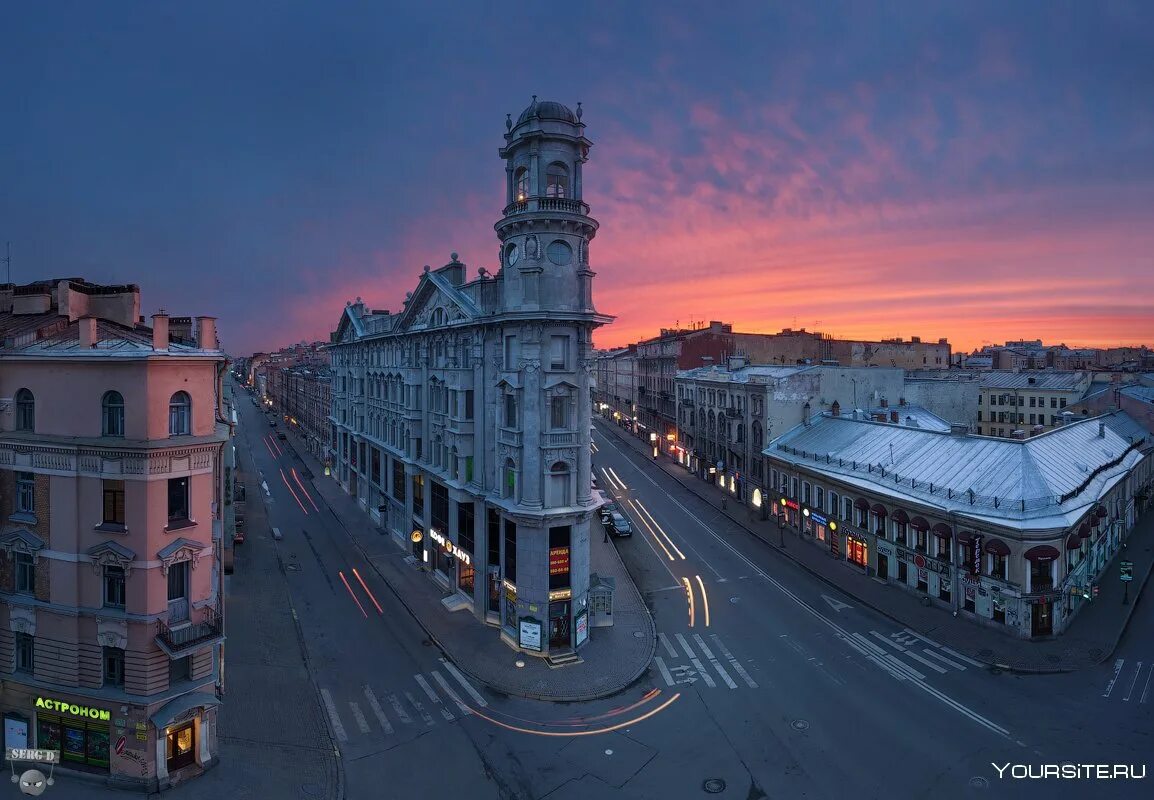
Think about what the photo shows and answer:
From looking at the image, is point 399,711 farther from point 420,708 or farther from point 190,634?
point 190,634

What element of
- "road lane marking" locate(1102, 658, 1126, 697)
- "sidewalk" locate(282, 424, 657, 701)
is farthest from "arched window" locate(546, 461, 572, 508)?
"road lane marking" locate(1102, 658, 1126, 697)

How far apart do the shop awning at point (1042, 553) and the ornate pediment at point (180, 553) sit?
39.0 metres

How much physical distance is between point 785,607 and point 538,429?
1915 cm

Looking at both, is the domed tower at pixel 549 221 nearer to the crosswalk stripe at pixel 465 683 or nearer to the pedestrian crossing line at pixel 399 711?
the crosswalk stripe at pixel 465 683

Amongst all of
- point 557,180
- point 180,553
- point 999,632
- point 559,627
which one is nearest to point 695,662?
point 559,627

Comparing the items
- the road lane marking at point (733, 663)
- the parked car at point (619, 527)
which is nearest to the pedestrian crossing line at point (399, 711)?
the road lane marking at point (733, 663)

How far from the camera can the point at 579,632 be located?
3216cm

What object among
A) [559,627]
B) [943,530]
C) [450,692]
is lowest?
[450,692]

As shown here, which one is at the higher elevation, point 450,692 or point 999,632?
point 999,632

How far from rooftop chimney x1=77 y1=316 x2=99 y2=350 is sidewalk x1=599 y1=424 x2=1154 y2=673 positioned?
1612 inches

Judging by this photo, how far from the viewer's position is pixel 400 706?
26.7m

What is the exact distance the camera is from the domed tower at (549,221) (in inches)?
1256

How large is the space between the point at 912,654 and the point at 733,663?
9347mm

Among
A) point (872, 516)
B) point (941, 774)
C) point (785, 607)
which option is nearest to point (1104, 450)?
point (872, 516)
